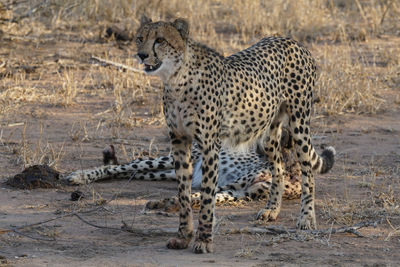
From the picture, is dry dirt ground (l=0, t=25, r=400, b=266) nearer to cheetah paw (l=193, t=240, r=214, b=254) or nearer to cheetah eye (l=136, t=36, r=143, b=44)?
cheetah paw (l=193, t=240, r=214, b=254)

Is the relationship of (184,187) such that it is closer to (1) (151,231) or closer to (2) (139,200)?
(1) (151,231)

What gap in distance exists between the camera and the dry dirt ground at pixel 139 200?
4.34 m

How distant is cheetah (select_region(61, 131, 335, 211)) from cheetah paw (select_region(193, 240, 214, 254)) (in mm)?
968

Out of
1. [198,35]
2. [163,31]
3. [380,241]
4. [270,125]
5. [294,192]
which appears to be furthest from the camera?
[198,35]

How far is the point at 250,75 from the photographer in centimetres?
489

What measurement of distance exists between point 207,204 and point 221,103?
23.5 inches

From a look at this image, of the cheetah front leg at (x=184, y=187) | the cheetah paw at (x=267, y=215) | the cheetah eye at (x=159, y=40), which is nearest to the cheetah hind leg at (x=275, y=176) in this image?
the cheetah paw at (x=267, y=215)

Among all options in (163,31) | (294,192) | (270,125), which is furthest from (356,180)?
(163,31)

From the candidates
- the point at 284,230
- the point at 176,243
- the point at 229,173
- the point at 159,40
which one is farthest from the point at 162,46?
the point at 229,173

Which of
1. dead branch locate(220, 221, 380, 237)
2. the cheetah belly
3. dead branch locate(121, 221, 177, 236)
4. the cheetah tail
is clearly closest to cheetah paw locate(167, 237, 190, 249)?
dead branch locate(121, 221, 177, 236)

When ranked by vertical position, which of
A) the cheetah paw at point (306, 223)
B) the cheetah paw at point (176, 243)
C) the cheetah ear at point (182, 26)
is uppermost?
the cheetah ear at point (182, 26)

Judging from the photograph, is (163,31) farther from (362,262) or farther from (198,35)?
(198,35)

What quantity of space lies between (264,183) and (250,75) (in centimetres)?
128

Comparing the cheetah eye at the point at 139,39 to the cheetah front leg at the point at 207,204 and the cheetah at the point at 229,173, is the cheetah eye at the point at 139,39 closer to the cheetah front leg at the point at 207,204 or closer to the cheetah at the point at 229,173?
the cheetah front leg at the point at 207,204
